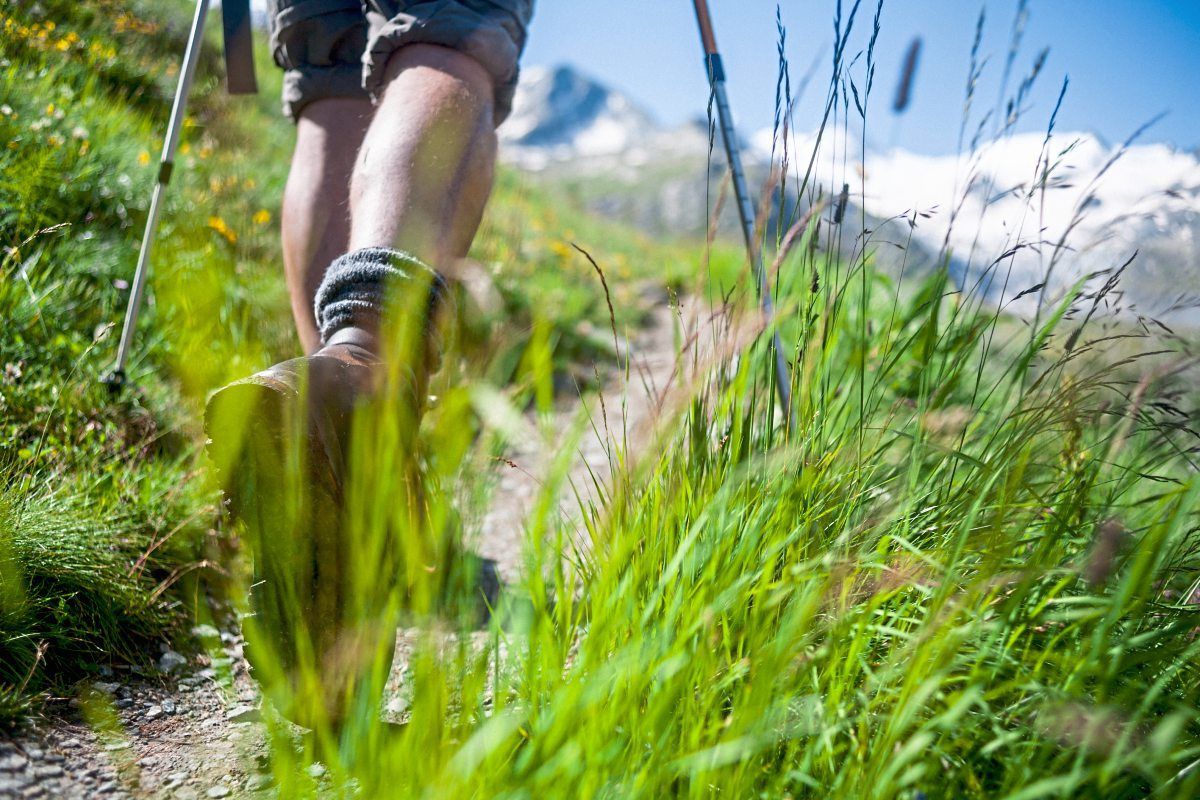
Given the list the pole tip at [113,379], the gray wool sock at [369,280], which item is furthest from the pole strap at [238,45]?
the gray wool sock at [369,280]

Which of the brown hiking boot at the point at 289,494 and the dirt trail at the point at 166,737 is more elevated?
the brown hiking boot at the point at 289,494

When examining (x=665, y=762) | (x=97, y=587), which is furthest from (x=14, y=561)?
(x=665, y=762)

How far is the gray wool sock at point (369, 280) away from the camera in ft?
4.70

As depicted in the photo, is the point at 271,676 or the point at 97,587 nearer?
the point at 271,676

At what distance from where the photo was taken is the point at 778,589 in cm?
105

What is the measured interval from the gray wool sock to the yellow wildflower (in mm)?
2125

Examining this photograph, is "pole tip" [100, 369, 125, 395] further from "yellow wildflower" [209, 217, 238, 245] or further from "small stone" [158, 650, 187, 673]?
"yellow wildflower" [209, 217, 238, 245]

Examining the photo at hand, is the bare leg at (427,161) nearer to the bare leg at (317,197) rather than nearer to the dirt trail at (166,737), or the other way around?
the bare leg at (317,197)

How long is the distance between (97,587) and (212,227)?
7.05 ft

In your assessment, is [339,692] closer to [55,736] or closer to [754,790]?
[55,736]

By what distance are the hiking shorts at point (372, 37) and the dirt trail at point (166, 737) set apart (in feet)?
2.67

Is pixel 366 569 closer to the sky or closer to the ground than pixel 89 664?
closer to the sky

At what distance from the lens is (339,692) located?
1.22 m

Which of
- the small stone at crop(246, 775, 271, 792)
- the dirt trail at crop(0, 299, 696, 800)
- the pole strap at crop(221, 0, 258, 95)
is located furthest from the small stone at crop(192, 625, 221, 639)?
the pole strap at crop(221, 0, 258, 95)
